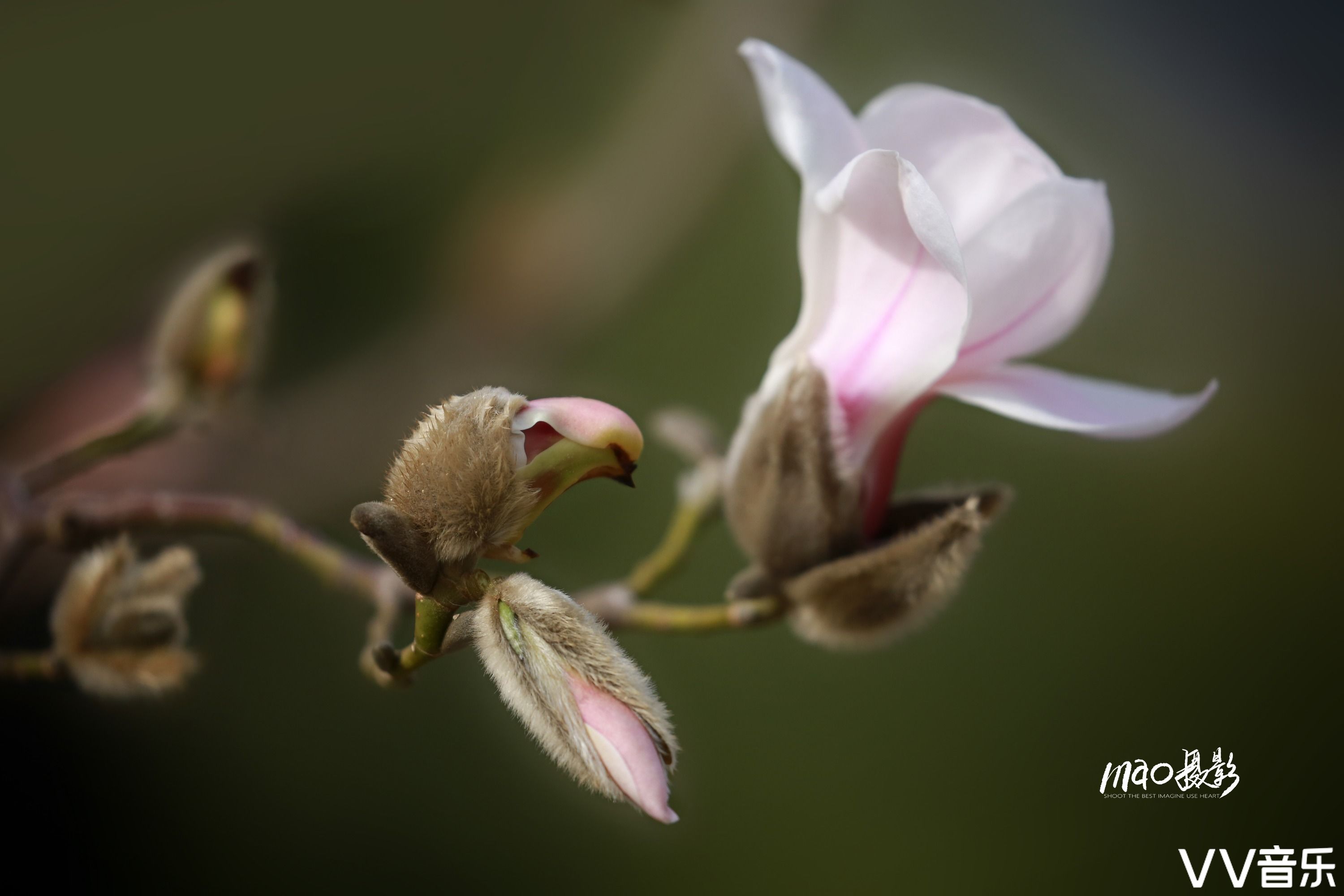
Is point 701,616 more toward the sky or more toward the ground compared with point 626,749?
more toward the sky

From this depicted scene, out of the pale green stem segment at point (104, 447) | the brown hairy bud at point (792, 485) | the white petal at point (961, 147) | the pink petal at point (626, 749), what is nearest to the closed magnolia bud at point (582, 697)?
the pink petal at point (626, 749)

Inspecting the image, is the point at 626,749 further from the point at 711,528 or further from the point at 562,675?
the point at 711,528

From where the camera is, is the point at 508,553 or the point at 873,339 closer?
the point at 508,553

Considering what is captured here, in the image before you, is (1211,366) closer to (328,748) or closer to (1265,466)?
(1265,466)

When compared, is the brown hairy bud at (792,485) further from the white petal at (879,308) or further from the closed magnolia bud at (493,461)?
the closed magnolia bud at (493,461)

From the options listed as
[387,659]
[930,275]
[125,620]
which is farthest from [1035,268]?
[125,620]

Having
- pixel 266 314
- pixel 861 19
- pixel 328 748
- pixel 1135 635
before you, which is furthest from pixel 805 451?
pixel 861 19
